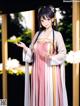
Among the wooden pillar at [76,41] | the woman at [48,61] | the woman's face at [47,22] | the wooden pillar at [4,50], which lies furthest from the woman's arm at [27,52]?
the wooden pillar at [4,50]

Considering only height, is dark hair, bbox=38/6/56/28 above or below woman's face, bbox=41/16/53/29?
above

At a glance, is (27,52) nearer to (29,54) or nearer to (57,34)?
(29,54)

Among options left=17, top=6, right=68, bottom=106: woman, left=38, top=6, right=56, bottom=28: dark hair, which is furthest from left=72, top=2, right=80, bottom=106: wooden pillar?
left=38, top=6, right=56, bottom=28: dark hair

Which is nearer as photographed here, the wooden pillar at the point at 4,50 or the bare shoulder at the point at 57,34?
the bare shoulder at the point at 57,34

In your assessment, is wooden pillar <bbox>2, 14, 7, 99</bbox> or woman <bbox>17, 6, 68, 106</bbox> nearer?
woman <bbox>17, 6, 68, 106</bbox>

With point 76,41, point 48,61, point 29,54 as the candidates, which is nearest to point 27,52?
point 29,54

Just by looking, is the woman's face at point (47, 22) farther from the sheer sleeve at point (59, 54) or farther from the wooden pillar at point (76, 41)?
the wooden pillar at point (76, 41)

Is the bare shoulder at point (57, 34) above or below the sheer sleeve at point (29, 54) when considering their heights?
above

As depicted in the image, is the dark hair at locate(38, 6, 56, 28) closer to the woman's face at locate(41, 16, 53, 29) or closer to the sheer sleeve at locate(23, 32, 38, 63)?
the woman's face at locate(41, 16, 53, 29)

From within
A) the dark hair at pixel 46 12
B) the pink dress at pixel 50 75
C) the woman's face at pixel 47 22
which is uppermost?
the dark hair at pixel 46 12

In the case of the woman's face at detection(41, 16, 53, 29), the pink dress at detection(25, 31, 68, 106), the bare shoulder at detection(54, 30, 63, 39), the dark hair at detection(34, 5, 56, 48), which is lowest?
the pink dress at detection(25, 31, 68, 106)

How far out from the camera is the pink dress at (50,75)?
3.66 meters

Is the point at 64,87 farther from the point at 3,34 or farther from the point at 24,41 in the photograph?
the point at 3,34

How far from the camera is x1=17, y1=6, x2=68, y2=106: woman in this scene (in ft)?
12.0
